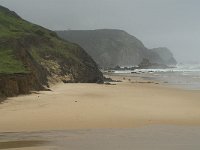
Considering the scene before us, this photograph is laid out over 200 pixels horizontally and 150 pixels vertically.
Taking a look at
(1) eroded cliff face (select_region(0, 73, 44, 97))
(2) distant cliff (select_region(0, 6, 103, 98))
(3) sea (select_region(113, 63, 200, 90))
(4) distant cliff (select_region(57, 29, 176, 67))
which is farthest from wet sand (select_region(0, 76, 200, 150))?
(4) distant cliff (select_region(57, 29, 176, 67))

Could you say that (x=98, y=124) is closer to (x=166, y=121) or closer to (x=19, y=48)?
(x=166, y=121)

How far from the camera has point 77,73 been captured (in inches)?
1734

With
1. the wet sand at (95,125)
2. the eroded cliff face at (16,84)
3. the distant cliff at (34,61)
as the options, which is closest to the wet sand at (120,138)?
the wet sand at (95,125)

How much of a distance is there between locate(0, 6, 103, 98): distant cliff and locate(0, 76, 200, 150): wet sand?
8.10 feet

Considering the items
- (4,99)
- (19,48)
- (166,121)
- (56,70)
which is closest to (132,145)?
(166,121)

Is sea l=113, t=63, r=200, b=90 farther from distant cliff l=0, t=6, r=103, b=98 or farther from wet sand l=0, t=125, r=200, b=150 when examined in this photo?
wet sand l=0, t=125, r=200, b=150

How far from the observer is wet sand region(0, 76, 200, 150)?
35.7ft

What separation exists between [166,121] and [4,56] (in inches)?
605

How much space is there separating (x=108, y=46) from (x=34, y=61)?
5969 inches

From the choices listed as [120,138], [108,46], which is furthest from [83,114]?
[108,46]

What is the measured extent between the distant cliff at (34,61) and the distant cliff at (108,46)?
116898 mm

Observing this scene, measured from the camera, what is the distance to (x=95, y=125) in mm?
14305

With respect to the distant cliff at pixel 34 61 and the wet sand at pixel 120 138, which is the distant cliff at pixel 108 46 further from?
the wet sand at pixel 120 138

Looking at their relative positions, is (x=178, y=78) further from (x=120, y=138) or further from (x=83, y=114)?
(x=120, y=138)
